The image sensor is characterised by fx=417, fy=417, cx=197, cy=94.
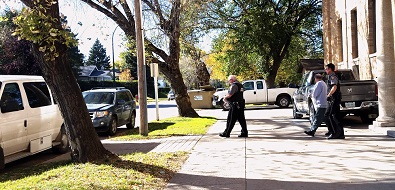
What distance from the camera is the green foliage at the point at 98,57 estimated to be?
107 metres

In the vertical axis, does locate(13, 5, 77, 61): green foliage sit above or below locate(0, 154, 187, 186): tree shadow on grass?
above

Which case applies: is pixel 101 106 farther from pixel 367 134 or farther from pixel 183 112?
pixel 367 134

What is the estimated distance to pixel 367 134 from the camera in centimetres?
1088

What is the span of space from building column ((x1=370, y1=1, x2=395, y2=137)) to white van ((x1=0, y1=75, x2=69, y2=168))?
331 inches

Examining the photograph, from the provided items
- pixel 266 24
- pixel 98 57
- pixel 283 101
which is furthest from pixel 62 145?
pixel 98 57

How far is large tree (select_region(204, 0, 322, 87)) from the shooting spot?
3016cm

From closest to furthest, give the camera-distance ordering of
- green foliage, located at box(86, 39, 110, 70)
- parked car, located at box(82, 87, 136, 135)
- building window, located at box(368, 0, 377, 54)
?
parked car, located at box(82, 87, 136, 135) < building window, located at box(368, 0, 377, 54) < green foliage, located at box(86, 39, 110, 70)

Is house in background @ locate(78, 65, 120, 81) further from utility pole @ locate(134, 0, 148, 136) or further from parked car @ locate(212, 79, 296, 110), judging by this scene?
utility pole @ locate(134, 0, 148, 136)

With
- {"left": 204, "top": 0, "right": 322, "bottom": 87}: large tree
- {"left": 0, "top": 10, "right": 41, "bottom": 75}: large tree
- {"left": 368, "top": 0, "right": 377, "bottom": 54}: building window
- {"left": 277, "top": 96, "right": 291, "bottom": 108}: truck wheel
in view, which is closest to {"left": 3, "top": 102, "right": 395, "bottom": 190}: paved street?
{"left": 368, "top": 0, "right": 377, "bottom": 54}: building window

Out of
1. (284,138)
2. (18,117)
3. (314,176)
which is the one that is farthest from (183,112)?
(314,176)

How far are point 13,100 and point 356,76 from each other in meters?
14.0

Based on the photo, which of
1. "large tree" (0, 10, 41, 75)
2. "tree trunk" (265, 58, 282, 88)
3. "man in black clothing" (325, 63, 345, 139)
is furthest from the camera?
"large tree" (0, 10, 41, 75)

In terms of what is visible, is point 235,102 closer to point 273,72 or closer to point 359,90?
point 359,90

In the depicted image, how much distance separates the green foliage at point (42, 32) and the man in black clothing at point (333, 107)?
6.16m
